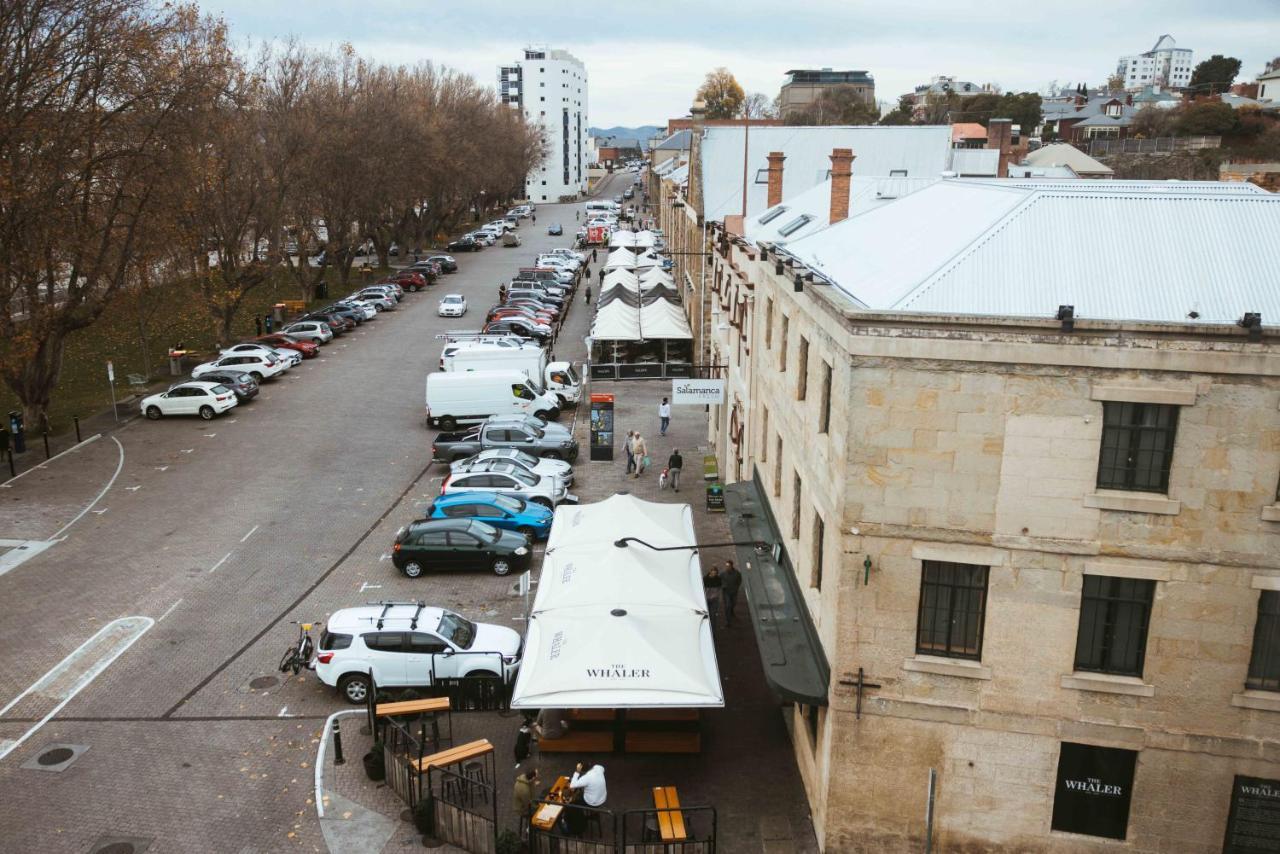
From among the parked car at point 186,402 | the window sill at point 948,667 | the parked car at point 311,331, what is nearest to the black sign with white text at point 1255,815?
the window sill at point 948,667

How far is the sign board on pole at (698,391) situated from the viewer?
95.1 ft

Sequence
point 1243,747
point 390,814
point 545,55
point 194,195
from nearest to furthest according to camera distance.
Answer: point 1243,747
point 390,814
point 194,195
point 545,55

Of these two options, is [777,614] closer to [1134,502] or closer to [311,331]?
[1134,502]

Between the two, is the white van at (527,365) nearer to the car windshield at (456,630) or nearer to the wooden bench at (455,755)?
the car windshield at (456,630)

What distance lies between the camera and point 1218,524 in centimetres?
1272

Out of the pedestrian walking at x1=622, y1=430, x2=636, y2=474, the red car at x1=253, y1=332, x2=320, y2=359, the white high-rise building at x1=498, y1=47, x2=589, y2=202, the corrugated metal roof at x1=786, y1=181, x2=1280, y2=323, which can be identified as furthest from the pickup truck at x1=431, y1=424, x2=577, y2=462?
the white high-rise building at x1=498, y1=47, x2=589, y2=202

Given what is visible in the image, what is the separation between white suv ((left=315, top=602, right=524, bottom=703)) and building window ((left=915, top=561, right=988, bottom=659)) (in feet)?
28.2

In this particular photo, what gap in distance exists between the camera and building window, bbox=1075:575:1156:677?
43.6ft

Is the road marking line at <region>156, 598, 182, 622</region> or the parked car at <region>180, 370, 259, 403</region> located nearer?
the road marking line at <region>156, 598, 182, 622</region>

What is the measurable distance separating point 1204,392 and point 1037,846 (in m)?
7.03

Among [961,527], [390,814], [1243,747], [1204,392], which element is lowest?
[390,814]

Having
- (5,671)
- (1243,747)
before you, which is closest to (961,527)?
(1243,747)

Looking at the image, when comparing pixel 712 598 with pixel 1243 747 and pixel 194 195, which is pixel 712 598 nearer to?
pixel 1243 747

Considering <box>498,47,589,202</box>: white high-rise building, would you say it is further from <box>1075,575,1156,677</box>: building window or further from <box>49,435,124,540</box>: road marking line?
<box>1075,575,1156,677</box>: building window
